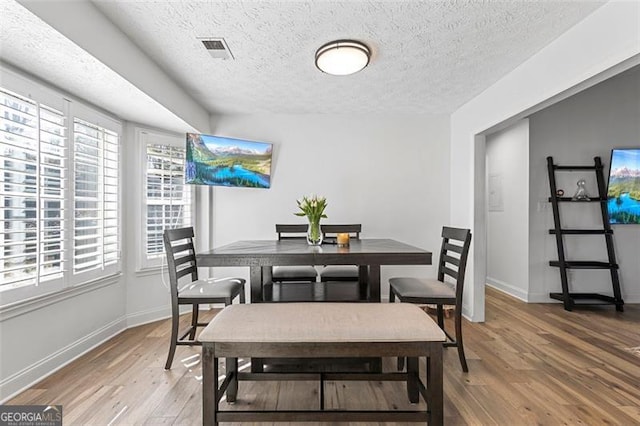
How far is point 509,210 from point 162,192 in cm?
447

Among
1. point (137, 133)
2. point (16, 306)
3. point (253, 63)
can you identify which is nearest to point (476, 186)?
point (253, 63)

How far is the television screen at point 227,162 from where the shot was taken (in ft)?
11.6

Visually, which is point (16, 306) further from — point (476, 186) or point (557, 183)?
point (557, 183)

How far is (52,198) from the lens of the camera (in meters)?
2.26

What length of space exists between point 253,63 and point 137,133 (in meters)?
1.54

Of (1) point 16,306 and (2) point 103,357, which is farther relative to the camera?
(2) point 103,357

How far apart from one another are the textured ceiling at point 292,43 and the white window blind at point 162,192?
1.25ft

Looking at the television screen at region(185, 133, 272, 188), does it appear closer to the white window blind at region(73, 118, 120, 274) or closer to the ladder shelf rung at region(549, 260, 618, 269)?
the white window blind at region(73, 118, 120, 274)

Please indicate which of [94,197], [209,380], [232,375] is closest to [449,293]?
[232,375]

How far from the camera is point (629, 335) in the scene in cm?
294

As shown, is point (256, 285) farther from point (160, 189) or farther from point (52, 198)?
point (160, 189)

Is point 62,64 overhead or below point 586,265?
overhead

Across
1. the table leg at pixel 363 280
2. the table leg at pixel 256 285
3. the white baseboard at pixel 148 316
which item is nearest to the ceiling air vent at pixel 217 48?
the table leg at pixel 256 285

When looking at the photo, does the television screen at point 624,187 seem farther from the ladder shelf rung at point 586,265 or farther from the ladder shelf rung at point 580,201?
the ladder shelf rung at point 586,265
